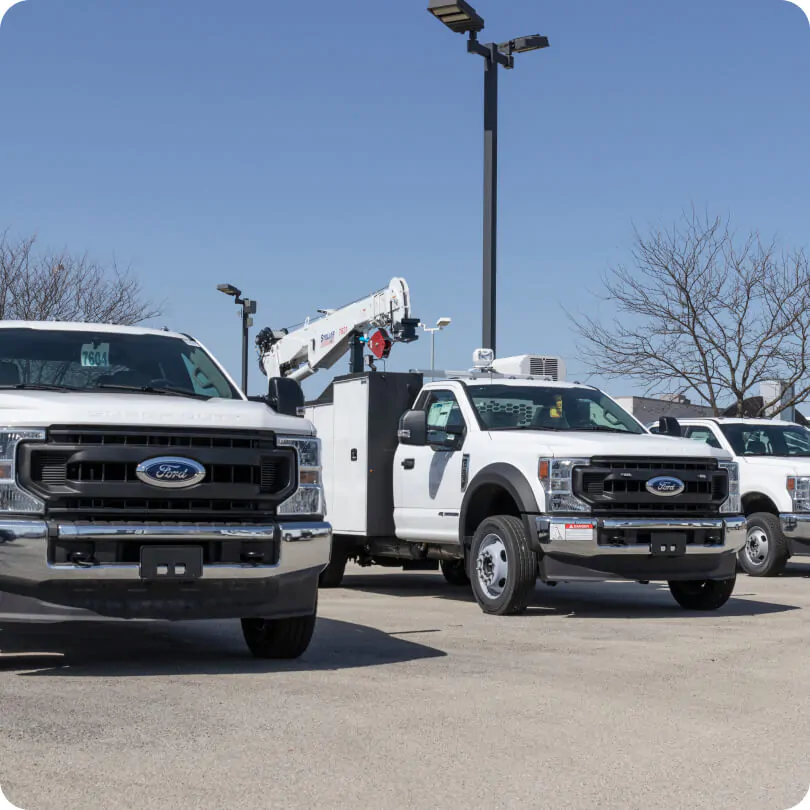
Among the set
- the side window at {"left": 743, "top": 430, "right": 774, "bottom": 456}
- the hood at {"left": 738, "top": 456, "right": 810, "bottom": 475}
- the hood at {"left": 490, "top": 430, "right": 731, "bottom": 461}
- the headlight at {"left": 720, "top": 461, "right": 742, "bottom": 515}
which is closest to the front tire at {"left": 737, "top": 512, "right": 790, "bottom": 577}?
the hood at {"left": 738, "top": 456, "right": 810, "bottom": 475}

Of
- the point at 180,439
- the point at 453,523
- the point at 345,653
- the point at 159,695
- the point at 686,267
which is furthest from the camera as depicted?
the point at 686,267

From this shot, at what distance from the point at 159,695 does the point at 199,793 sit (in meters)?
1.93

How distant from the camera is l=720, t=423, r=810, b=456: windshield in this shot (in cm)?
1641

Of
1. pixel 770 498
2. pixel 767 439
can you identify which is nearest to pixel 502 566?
pixel 770 498

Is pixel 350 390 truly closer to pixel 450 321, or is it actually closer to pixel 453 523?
pixel 453 523

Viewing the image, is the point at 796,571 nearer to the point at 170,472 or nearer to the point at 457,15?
the point at 457,15

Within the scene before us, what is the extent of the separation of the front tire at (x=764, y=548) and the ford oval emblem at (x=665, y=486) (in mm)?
4738

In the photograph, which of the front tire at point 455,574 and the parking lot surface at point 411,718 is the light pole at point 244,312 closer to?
the front tire at point 455,574

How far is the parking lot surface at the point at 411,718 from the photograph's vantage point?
15.8 ft

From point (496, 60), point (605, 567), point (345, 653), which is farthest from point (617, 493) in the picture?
point (496, 60)

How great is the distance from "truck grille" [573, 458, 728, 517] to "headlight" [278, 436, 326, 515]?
3.46 meters

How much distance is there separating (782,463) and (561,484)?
5.96 m

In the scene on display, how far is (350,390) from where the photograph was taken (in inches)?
516

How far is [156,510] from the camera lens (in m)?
7.04
